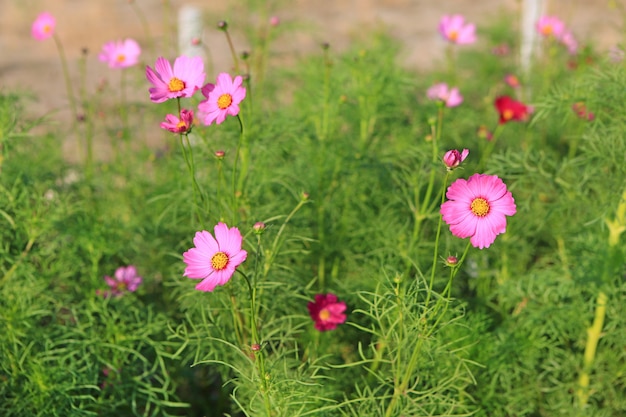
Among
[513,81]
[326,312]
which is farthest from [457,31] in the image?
[326,312]

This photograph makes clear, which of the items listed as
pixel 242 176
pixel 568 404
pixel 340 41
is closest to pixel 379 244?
pixel 242 176

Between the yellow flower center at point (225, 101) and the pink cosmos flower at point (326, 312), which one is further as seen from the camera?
the pink cosmos flower at point (326, 312)

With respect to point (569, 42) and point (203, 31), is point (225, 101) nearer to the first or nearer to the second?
point (569, 42)

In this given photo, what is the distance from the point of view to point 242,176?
1.71m

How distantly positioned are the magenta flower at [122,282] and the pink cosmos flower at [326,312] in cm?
51

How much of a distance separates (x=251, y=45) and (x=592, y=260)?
1.65 metres

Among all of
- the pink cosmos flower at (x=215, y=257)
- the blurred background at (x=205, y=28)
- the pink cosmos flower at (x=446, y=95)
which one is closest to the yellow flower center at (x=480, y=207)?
the pink cosmos flower at (x=215, y=257)

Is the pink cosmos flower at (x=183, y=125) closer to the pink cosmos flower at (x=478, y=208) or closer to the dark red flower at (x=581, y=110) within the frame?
the pink cosmos flower at (x=478, y=208)

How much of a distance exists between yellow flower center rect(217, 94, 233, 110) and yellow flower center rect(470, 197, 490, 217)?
19.6 inches

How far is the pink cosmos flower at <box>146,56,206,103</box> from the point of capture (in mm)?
1415

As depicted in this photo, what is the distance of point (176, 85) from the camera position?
56.2 inches

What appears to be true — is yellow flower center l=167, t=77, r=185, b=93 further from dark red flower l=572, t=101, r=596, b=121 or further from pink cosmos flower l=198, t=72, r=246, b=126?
dark red flower l=572, t=101, r=596, b=121

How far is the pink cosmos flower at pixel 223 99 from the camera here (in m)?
1.38

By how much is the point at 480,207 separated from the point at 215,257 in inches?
18.3
